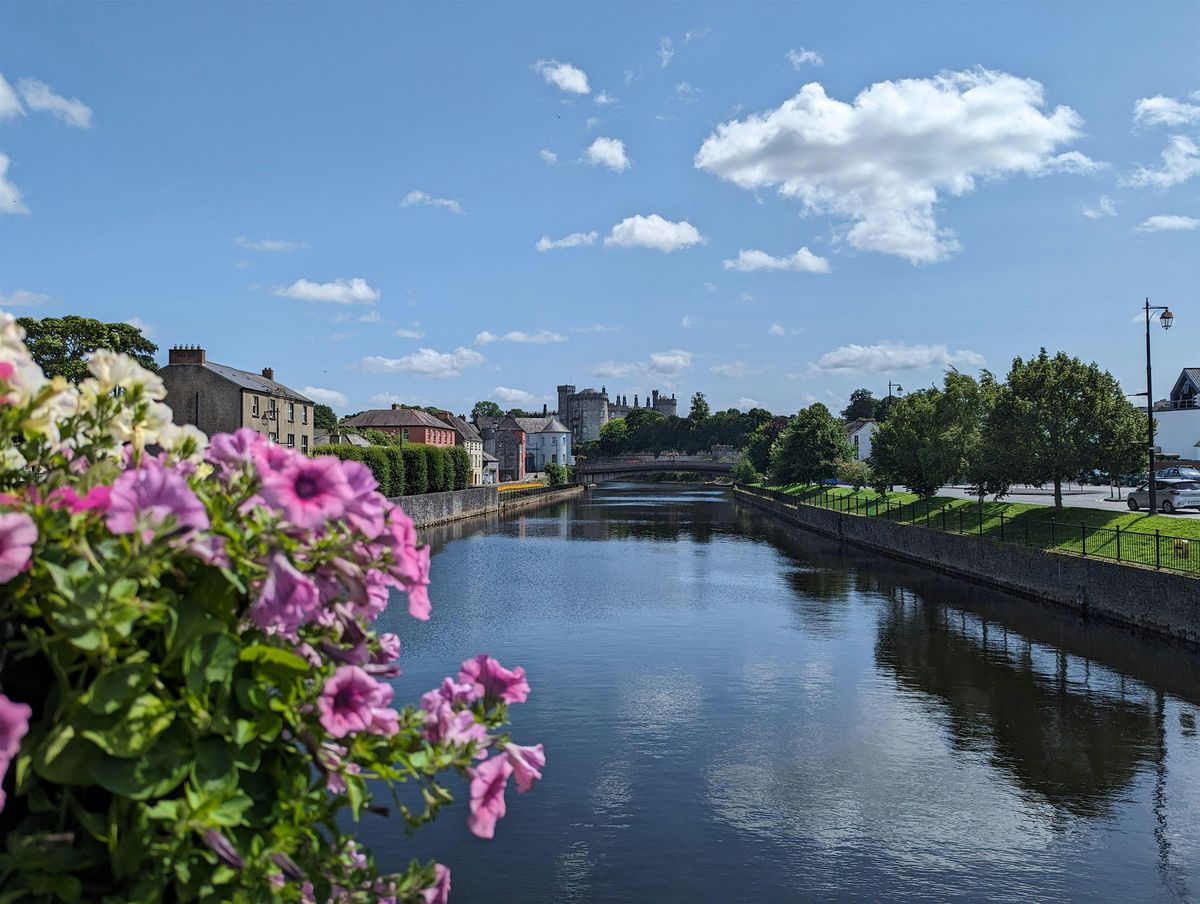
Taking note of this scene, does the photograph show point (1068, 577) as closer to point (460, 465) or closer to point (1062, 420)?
point (1062, 420)

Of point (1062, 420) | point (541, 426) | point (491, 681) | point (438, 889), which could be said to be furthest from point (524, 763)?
point (541, 426)

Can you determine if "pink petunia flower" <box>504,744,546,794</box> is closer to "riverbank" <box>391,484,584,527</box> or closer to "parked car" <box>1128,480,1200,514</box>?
"parked car" <box>1128,480,1200,514</box>

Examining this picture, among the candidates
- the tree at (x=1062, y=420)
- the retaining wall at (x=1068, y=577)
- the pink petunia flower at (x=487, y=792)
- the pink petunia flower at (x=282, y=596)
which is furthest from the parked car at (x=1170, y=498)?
the pink petunia flower at (x=282, y=596)

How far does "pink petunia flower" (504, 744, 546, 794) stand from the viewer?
3.12 metres

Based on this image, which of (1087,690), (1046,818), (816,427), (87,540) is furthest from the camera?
(816,427)

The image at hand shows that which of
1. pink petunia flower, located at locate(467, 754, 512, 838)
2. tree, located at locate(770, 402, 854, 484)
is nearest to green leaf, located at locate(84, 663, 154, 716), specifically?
pink petunia flower, located at locate(467, 754, 512, 838)

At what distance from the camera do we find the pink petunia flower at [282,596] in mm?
2551

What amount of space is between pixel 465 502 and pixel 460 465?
24.6ft

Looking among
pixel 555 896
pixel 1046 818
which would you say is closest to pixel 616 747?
pixel 555 896

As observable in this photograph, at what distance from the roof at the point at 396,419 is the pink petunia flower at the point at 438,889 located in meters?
105

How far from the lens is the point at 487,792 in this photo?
3088mm

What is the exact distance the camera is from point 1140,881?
1152 centimetres

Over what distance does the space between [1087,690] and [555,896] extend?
15360 mm

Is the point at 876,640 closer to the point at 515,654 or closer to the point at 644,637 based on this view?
the point at 644,637
